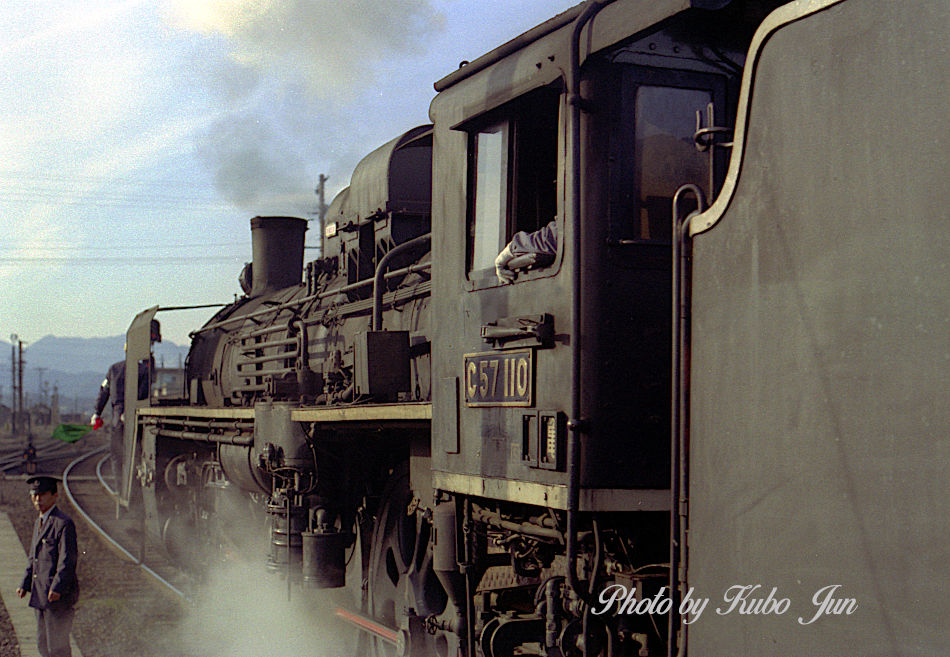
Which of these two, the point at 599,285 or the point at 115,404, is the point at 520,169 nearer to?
the point at 599,285

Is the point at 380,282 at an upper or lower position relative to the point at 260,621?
upper

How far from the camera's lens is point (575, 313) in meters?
4.05

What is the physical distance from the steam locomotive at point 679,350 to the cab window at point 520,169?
12mm

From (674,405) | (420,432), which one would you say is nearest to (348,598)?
(420,432)

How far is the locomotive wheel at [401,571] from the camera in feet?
19.7

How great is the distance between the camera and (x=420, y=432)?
620 centimetres

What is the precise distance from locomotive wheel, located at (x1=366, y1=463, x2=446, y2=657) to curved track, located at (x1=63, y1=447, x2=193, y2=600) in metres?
5.34

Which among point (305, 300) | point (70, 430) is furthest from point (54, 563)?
point (70, 430)

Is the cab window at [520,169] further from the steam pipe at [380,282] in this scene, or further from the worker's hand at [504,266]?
the steam pipe at [380,282]

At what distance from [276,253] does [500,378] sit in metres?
9.30

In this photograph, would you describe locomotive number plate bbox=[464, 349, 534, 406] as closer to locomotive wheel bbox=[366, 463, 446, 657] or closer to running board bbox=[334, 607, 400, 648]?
locomotive wheel bbox=[366, 463, 446, 657]

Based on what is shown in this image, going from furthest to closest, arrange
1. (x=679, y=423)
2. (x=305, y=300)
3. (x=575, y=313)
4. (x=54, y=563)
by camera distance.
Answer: (x=305, y=300) → (x=54, y=563) → (x=575, y=313) → (x=679, y=423)

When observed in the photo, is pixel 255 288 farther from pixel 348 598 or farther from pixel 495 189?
pixel 495 189

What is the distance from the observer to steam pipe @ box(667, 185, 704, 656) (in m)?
3.43
